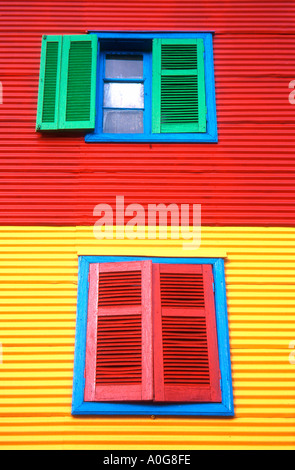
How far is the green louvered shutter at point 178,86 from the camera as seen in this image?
5.86 metres

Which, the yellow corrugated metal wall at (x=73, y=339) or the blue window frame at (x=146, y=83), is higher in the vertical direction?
the blue window frame at (x=146, y=83)

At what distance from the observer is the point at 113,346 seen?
4.79m

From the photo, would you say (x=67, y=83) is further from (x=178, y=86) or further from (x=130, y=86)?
(x=178, y=86)

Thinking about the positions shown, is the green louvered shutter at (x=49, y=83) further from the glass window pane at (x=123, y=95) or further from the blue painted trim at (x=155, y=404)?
the blue painted trim at (x=155, y=404)

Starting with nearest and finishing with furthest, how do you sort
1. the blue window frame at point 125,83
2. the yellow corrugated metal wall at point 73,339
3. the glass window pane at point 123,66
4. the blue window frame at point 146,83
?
the yellow corrugated metal wall at point 73,339, the blue window frame at point 146,83, the blue window frame at point 125,83, the glass window pane at point 123,66

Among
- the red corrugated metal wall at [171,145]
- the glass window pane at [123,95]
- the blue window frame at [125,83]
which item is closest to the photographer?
the red corrugated metal wall at [171,145]

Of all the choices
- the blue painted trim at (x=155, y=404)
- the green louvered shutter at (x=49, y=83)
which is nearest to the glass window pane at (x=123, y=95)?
the green louvered shutter at (x=49, y=83)

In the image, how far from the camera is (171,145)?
5.76 metres

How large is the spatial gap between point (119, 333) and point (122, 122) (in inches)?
107

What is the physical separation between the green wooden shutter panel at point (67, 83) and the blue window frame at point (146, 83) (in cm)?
18

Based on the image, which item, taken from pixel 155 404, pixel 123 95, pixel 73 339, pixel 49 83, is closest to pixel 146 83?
pixel 123 95

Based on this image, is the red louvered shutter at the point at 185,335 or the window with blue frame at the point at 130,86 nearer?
the red louvered shutter at the point at 185,335

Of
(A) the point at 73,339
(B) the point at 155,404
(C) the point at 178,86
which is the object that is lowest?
(B) the point at 155,404
